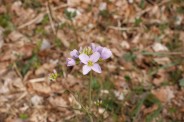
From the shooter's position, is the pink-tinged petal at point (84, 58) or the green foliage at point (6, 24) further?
the green foliage at point (6, 24)

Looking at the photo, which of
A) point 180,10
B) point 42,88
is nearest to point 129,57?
point 42,88

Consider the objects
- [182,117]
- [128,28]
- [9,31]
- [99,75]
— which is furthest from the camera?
[128,28]

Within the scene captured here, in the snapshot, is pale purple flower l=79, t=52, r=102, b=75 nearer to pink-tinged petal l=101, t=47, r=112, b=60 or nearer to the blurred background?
pink-tinged petal l=101, t=47, r=112, b=60

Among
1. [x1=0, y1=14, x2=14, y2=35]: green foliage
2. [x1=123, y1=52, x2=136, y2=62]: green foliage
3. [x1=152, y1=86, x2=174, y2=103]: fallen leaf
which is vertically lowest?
[x1=152, y1=86, x2=174, y2=103]: fallen leaf

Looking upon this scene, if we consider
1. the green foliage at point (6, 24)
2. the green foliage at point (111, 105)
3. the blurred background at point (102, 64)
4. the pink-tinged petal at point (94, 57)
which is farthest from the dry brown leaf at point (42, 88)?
the pink-tinged petal at point (94, 57)

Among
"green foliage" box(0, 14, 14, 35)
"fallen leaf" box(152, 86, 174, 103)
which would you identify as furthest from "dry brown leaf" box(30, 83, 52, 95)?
"fallen leaf" box(152, 86, 174, 103)

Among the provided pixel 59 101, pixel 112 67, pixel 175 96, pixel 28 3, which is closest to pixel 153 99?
pixel 175 96

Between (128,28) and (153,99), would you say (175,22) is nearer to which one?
(128,28)

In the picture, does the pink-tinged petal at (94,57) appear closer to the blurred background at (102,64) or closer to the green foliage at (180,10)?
the blurred background at (102,64)
